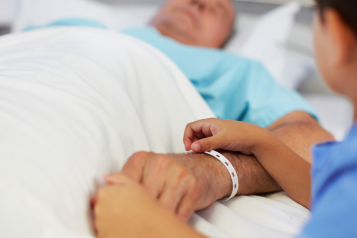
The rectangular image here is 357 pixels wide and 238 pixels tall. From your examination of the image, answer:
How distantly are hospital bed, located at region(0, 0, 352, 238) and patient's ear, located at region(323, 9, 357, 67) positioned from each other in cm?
29

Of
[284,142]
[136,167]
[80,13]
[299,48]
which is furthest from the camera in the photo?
[80,13]

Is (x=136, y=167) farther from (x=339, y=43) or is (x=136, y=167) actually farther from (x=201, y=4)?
(x=201, y=4)

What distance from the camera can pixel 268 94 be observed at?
1099 millimetres

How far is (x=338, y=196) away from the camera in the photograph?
1.11 feet

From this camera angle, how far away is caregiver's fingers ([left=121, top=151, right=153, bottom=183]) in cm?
47

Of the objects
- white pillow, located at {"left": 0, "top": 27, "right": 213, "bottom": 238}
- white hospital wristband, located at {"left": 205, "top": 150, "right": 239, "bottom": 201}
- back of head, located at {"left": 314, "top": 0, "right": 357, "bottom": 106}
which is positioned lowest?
white hospital wristband, located at {"left": 205, "top": 150, "right": 239, "bottom": 201}

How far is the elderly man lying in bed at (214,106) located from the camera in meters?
0.49

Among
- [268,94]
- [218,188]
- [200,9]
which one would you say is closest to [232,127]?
[218,188]

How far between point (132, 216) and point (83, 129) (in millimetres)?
Answer: 161

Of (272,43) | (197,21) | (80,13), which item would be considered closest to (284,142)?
(272,43)

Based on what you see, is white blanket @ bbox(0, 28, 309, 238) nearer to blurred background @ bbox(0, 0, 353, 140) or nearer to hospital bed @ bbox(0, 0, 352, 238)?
hospital bed @ bbox(0, 0, 352, 238)

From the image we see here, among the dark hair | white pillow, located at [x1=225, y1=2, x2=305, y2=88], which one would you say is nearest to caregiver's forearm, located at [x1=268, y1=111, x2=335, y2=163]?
the dark hair

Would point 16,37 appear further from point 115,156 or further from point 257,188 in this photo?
point 257,188

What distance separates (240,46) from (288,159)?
4.07 ft
